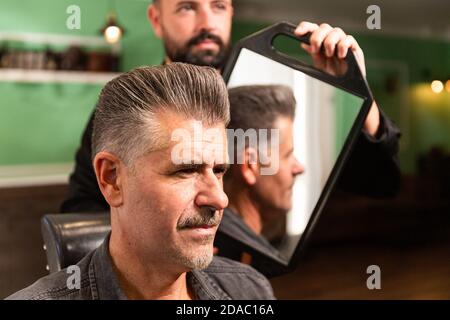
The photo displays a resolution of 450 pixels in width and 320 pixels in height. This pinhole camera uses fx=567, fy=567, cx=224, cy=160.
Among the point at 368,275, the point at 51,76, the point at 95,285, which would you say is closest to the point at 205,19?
the point at 95,285

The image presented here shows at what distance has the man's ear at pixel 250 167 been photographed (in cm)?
122

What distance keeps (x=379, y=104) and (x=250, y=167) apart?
33 cm

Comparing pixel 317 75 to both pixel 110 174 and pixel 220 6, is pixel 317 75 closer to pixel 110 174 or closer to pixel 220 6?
pixel 220 6

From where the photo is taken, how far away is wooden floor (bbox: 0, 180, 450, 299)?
1312mm

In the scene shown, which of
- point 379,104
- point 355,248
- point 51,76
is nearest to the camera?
point 379,104

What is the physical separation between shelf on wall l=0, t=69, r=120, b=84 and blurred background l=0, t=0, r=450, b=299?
0.02 m

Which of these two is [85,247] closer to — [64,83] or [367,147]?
[367,147]

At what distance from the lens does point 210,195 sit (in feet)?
3.12

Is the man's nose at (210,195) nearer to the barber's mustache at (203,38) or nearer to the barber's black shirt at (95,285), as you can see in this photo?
the barber's black shirt at (95,285)

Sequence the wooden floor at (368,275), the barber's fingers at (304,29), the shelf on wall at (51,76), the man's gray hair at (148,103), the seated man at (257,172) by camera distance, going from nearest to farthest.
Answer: the man's gray hair at (148,103)
the barber's fingers at (304,29)
the seated man at (257,172)
the wooden floor at (368,275)
the shelf on wall at (51,76)

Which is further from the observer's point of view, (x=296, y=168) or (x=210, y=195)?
(x=296, y=168)

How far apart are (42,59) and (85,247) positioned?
4.29 ft

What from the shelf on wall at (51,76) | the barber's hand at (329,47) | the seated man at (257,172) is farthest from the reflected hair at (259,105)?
the shelf on wall at (51,76)

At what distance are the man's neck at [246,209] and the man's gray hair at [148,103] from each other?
34cm
